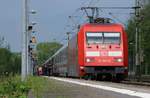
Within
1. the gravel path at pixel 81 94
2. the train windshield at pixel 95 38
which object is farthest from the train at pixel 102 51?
the gravel path at pixel 81 94

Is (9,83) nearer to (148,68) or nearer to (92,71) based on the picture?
(92,71)

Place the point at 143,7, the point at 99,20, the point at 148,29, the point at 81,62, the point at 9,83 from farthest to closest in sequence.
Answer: the point at 143,7, the point at 148,29, the point at 99,20, the point at 81,62, the point at 9,83

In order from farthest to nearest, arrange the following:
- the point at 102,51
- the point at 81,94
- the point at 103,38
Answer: the point at 103,38
the point at 102,51
the point at 81,94

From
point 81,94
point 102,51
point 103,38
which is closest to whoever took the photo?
point 81,94

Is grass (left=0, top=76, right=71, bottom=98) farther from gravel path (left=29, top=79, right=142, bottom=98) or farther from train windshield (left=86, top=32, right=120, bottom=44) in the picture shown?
train windshield (left=86, top=32, right=120, bottom=44)

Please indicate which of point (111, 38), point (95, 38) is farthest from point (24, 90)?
point (111, 38)

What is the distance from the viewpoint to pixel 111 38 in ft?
124

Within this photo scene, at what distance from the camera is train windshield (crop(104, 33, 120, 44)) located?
37531 millimetres

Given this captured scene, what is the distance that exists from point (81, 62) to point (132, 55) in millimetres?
53664

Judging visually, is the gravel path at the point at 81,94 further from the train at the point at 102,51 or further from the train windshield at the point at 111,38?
the train windshield at the point at 111,38

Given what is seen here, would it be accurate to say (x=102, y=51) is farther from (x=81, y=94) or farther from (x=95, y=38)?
(x=81, y=94)

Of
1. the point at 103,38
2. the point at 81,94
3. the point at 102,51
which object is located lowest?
the point at 81,94

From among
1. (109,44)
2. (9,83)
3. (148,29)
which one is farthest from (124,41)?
(148,29)

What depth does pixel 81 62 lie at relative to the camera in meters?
37.1
